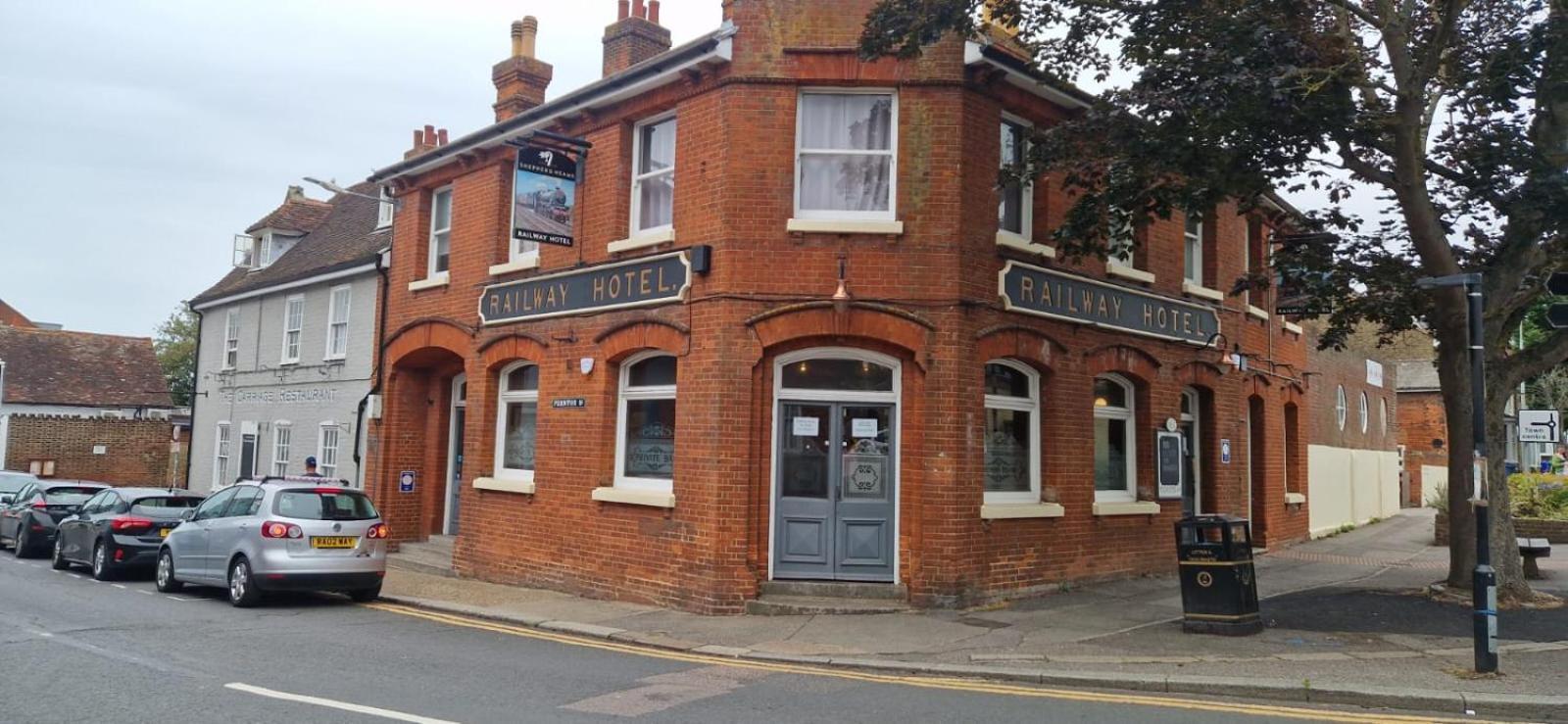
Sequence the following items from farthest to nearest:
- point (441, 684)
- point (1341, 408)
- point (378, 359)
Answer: point (1341, 408), point (378, 359), point (441, 684)

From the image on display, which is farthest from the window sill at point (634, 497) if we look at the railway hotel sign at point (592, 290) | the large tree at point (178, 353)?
the large tree at point (178, 353)

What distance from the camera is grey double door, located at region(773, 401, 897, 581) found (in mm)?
12234

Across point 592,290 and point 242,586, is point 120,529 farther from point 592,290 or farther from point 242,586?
point 592,290

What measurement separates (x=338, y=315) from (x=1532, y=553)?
1990 centimetres

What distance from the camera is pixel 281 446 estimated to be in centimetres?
2206

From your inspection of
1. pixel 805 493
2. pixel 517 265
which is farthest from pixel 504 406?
pixel 805 493

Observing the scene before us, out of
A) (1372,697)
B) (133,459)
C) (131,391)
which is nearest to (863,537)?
(1372,697)

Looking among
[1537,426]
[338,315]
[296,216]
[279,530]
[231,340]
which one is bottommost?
[279,530]

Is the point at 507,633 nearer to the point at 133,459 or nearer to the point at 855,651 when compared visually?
the point at 855,651

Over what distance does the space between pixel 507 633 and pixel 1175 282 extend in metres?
10.7

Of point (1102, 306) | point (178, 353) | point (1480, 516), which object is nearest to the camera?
point (1480, 516)

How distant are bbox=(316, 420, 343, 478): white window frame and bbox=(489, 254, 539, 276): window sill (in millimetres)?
6343

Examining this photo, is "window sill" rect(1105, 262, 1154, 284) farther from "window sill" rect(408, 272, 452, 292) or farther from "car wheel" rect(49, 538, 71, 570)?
"car wheel" rect(49, 538, 71, 570)

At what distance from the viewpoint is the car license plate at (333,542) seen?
41.7ft
